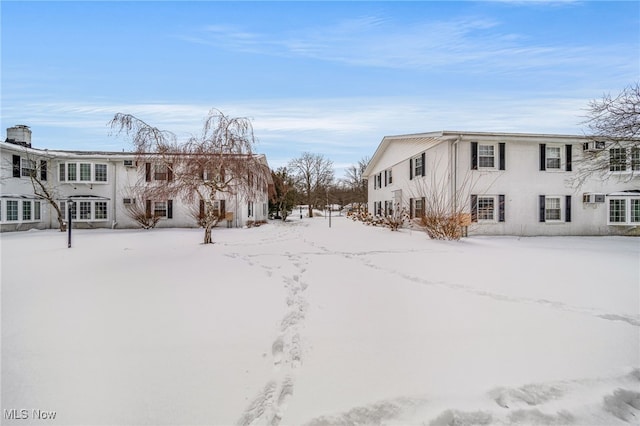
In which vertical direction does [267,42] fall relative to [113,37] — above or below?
above

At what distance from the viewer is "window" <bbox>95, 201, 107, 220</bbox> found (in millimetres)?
19172

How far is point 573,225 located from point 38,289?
748 inches

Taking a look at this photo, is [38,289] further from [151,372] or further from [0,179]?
[0,179]

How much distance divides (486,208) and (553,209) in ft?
11.0

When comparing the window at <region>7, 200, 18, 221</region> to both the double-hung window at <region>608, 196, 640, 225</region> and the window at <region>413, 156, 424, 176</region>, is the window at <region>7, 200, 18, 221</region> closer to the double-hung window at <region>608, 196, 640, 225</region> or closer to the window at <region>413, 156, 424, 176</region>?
the window at <region>413, 156, 424, 176</region>

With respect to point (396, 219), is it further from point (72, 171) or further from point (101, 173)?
point (72, 171)

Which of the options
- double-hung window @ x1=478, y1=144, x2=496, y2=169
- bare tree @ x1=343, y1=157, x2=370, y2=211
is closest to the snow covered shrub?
double-hung window @ x1=478, y1=144, x2=496, y2=169

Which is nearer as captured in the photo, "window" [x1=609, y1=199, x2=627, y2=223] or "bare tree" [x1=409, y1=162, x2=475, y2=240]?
"bare tree" [x1=409, y1=162, x2=475, y2=240]

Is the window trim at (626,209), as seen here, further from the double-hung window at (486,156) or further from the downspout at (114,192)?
the downspout at (114,192)

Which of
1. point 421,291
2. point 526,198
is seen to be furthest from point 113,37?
point 526,198

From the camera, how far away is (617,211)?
14.6m

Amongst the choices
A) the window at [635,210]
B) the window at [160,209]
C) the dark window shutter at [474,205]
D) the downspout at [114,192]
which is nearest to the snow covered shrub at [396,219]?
the dark window shutter at [474,205]

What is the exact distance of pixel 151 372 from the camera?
2.61m

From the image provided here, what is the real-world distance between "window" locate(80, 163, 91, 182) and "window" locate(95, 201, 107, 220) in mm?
1557
